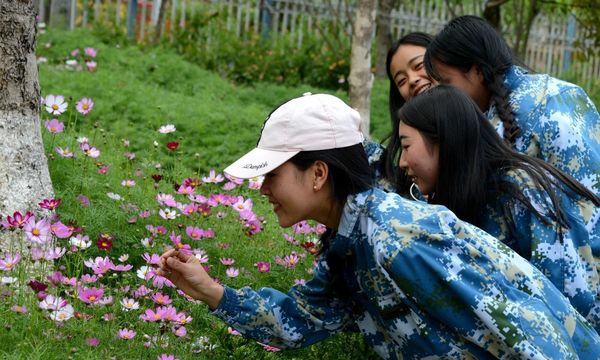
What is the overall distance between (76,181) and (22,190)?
0.54 meters

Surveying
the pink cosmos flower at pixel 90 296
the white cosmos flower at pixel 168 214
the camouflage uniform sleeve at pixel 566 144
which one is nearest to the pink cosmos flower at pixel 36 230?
the pink cosmos flower at pixel 90 296

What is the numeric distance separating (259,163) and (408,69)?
137 cm

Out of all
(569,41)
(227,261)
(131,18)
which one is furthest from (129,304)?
(569,41)

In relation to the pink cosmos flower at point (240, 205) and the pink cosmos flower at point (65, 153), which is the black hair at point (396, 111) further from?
the pink cosmos flower at point (65, 153)

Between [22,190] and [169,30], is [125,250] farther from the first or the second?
[169,30]

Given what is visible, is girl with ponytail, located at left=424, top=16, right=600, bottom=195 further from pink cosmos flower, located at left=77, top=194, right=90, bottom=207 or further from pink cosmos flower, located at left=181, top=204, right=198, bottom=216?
pink cosmos flower, located at left=77, top=194, right=90, bottom=207

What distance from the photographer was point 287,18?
559 inches

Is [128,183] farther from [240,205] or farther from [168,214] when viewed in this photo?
[240,205]

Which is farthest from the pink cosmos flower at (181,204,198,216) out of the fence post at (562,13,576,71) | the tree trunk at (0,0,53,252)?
the fence post at (562,13,576,71)

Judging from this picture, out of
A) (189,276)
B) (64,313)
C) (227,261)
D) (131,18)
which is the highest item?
(189,276)

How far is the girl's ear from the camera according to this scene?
3027 mm

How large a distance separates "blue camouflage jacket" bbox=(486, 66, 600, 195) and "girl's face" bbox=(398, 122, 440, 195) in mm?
473

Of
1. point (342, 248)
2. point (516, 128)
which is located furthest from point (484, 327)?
point (516, 128)

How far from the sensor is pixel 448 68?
3.80 meters
